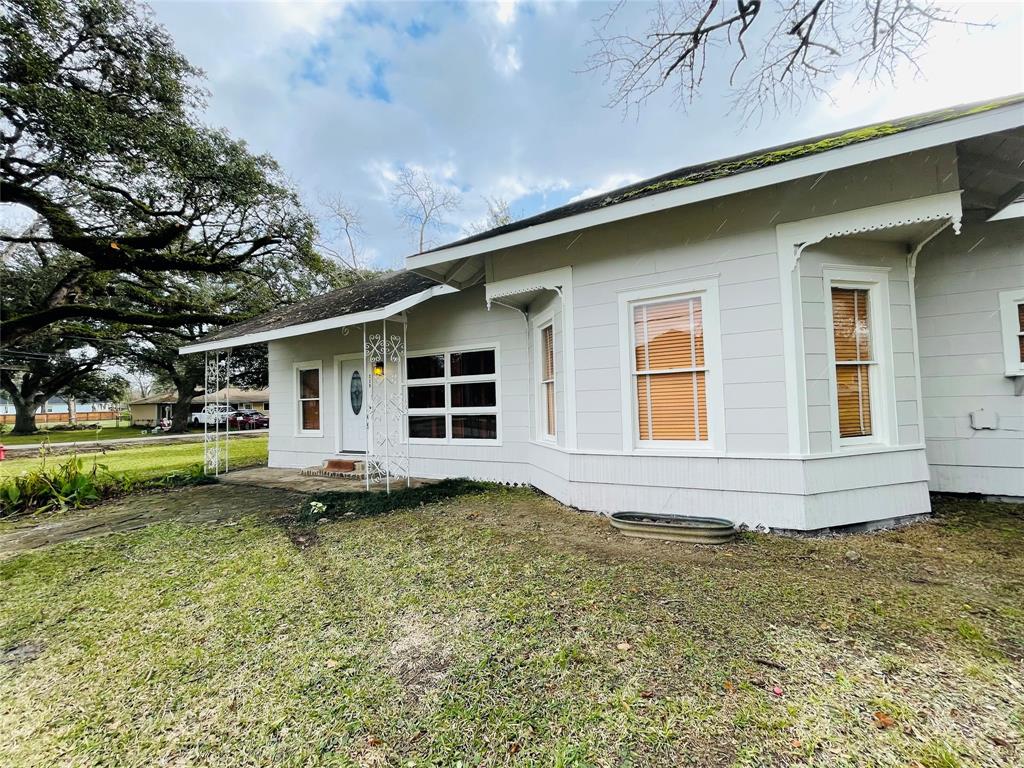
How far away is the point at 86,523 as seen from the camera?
582 cm

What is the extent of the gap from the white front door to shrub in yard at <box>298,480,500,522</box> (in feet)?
7.01

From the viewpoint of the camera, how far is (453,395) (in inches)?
312

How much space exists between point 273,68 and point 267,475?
11.7 meters

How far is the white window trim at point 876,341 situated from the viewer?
14.6 ft

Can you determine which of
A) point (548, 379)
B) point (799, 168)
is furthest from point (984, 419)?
point (548, 379)

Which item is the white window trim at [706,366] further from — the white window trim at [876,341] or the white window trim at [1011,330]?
the white window trim at [1011,330]

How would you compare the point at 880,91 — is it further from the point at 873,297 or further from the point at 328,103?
the point at 328,103

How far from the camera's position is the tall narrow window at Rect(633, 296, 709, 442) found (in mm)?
4730

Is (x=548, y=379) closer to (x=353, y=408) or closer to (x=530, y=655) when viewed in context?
(x=530, y=655)

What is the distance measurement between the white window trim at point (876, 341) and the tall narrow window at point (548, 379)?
3.16 metres

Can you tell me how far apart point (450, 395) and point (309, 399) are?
3.88 m

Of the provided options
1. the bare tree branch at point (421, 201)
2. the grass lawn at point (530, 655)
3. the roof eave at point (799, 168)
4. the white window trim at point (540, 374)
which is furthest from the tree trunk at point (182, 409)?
the roof eave at point (799, 168)

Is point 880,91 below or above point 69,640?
above

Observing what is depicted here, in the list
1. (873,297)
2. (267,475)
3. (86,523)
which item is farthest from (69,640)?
(873,297)
